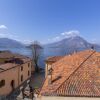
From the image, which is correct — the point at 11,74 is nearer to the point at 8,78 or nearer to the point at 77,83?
the point at 8,78

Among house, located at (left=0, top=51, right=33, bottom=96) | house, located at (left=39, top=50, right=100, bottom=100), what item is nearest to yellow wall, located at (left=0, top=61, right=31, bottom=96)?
house, located at (left=0, top=51, right=33, bottom=96)

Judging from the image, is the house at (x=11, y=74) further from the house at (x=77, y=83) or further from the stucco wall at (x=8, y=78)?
the house at (x=77, y=83)

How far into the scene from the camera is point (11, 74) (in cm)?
4150

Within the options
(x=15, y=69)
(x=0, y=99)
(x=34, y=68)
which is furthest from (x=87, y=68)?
(x=34, y=68)

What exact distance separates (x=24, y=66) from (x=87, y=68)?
30.6m

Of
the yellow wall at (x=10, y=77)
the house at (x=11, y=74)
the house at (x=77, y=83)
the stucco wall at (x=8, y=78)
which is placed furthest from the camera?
the house at (x=11, y=74)

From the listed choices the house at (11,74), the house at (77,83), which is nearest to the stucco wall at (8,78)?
the house at (11,74)

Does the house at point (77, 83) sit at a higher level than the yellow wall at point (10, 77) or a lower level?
higher

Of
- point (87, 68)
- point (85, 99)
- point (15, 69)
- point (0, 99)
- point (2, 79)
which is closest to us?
→ point (85, 99)

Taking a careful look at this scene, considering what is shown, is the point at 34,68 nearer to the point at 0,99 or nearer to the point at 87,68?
the point at 0,99

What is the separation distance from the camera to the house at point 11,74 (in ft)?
122

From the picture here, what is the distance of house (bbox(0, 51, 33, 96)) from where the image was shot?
3712 centimetres

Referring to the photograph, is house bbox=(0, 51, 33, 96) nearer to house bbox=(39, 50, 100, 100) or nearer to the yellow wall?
the yellow wall

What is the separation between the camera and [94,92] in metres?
19.6
